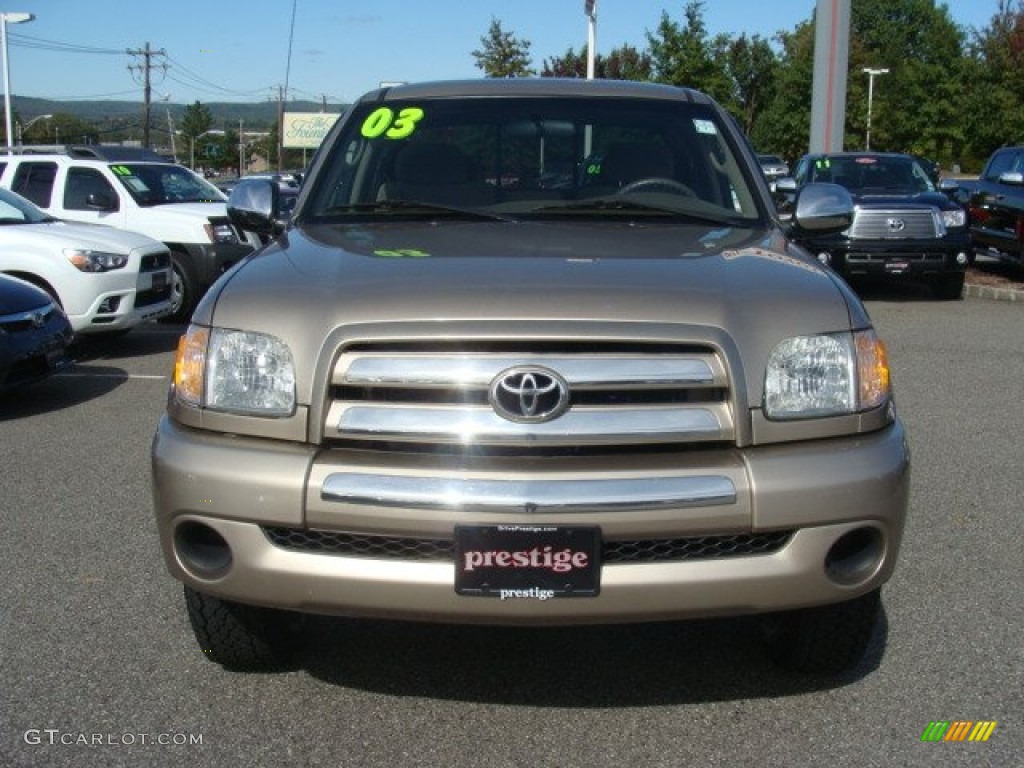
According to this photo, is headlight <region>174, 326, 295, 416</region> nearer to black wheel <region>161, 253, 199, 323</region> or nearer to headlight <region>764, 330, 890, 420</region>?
headlight <region>764, 330, 890, 420</region>

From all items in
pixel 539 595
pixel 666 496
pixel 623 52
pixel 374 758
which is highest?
pixel 623 52

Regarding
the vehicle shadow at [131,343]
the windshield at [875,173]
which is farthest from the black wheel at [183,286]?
the windshield at [875,173]

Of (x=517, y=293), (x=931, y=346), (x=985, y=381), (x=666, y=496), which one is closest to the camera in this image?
(x=666, y=496)

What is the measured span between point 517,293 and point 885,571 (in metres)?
1.22

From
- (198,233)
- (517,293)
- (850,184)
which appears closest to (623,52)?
(850,184)

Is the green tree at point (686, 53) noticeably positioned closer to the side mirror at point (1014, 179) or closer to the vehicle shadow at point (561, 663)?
the side mirror at point (1014, 179)

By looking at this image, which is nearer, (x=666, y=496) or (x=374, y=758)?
(x=666, y=496)

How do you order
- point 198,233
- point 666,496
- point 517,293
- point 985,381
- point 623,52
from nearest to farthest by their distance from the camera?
point 666,496 < point 517,293 < point 985,381 < point 198,233 < point 623,52

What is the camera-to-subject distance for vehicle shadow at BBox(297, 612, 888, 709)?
3.52 m

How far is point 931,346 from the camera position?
10.8 meters

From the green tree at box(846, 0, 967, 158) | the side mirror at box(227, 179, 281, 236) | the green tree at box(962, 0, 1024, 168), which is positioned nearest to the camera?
the side mirror at box(227, 179, 281, 236)

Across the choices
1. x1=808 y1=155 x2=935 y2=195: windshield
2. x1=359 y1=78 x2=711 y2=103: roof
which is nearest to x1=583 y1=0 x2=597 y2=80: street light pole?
x1=808 y1=155 x2=935 y2=195: windshield

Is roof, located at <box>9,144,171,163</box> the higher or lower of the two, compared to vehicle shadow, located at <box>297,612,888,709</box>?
higher

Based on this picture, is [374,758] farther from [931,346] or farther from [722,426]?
[931,346]
